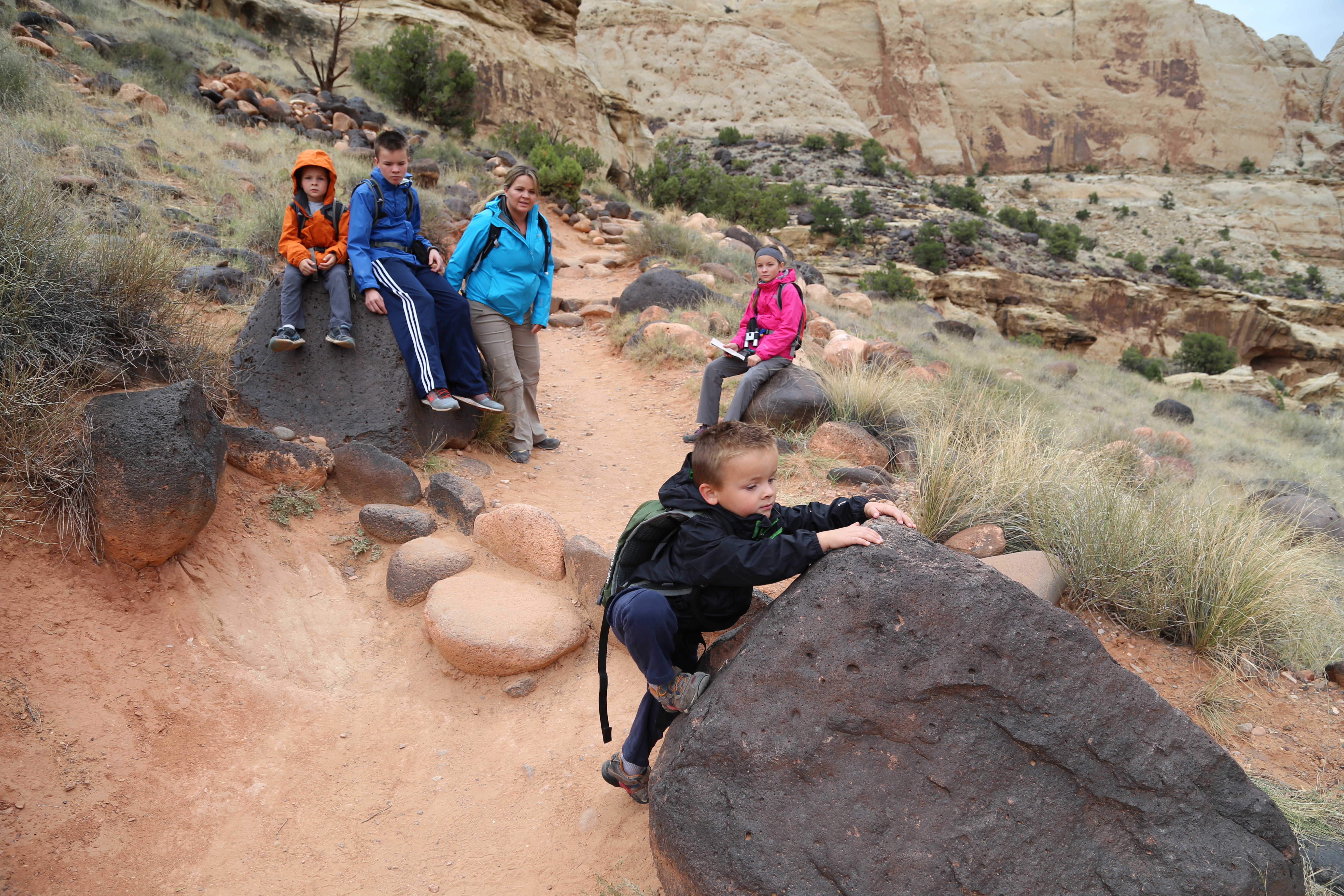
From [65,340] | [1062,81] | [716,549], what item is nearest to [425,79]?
[65,340]

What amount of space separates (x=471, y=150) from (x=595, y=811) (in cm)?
1520

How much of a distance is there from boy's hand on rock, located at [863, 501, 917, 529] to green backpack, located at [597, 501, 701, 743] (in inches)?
19.9

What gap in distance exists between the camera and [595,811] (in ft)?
8.23

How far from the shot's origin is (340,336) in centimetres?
424

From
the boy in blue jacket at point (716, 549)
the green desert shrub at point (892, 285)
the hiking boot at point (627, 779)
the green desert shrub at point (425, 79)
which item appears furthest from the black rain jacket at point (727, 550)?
the green desert shrub at point (892, 285)

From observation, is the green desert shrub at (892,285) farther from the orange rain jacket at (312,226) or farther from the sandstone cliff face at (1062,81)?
the sandstone cliff face at (1062,81)

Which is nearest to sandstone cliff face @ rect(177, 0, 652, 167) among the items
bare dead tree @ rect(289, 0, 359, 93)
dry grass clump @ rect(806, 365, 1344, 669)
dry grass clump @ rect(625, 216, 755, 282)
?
bare dead tree @ rect(289, 0, 359, 93)

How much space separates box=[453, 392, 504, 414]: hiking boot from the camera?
15.3 ft

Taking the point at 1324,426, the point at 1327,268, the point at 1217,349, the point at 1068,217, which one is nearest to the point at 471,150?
the point at 1324,426

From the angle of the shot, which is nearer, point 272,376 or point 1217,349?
point 272,376

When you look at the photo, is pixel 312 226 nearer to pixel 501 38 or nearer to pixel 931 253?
pixel 501 38

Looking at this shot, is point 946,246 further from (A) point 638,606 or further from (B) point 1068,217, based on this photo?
(A) point 638,606

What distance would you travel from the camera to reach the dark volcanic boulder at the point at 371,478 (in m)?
3.96

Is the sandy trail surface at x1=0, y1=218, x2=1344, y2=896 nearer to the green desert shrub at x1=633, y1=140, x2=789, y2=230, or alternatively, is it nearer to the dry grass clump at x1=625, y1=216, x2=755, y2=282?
the dry grass clump at x1=625, y1=216, x2=755, y2=282
